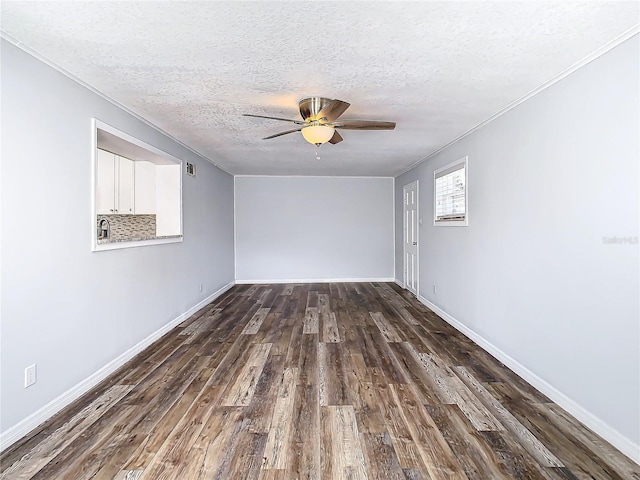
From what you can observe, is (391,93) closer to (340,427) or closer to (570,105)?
(570,105)

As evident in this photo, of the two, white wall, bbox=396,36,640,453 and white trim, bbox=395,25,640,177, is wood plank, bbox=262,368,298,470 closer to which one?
white wall, bbox=396,36,640,453

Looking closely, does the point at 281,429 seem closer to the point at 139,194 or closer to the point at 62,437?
the point at 62,437

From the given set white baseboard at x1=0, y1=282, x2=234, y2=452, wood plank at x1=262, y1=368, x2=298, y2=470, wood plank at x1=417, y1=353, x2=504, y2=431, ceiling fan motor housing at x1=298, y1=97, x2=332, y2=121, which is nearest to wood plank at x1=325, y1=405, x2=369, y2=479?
wood plank at x1=262, y1=368, x2=298, y2=470

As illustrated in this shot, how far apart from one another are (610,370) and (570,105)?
1.70 m

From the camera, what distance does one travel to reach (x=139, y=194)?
14.5ft

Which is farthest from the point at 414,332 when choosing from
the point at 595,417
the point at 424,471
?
the point at 424,471

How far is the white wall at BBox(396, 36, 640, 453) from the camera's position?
1.99 meters

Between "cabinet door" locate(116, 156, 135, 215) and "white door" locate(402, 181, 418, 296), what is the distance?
14.3 ft

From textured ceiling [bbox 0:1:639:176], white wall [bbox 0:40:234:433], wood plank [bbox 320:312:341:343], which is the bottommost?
wood plank [bbox 320:312:341:343]

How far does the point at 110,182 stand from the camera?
397 centimetres

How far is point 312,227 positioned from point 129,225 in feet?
13.0

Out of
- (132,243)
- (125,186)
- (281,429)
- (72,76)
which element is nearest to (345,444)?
(281,429)

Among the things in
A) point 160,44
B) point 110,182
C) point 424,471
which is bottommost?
point 424,471

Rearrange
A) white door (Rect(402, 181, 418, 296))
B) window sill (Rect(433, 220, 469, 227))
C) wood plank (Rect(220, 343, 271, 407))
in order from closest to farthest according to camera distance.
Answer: wood plank (Rect(220, 343, 271, 407)) → window sill (Rect(433, 220, 469, 227)) → white door (Rect(402, 181, 418, 296))
